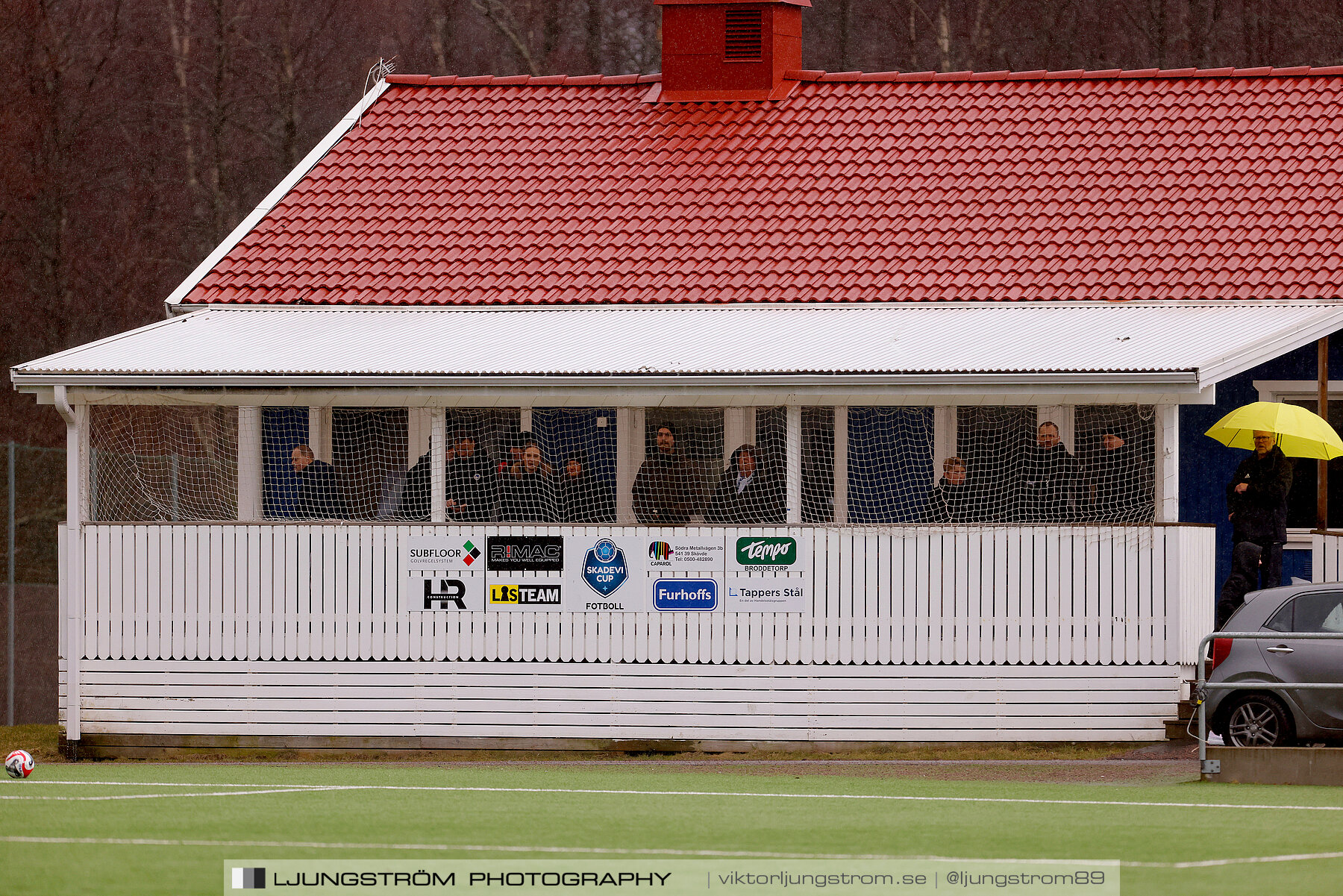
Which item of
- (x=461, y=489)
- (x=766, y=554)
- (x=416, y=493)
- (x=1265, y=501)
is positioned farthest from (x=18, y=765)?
(x=1265, y=501)

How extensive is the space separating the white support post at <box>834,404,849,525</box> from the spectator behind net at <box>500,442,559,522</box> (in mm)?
2324

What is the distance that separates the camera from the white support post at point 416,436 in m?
17.7

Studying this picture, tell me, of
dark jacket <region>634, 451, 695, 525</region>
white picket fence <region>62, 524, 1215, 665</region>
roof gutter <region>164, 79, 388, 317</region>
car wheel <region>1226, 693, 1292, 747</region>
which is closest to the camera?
car wheel <region>1226, 693, 1292, 747</region>

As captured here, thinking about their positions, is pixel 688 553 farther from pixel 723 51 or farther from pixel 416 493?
pixel 723 51

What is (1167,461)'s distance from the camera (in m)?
15.7

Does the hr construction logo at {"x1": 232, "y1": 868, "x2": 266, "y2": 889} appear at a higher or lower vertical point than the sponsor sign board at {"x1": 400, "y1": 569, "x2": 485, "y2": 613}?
lower

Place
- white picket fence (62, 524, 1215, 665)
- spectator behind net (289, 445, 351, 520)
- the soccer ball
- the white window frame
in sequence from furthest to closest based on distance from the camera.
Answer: the white window frame < spectator behind net (289, 445, 351, 520) < white picket fence (62, 524, 1215, 665) < the soccer ball

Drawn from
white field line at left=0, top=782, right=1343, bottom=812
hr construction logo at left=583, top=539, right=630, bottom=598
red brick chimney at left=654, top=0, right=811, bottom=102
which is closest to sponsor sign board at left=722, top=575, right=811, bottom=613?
hr construction logo at left=583, top=539, right=630, bottom=598

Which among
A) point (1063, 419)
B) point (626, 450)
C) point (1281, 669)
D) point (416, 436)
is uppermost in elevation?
point (1063, 419)

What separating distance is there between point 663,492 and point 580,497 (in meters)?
0.66

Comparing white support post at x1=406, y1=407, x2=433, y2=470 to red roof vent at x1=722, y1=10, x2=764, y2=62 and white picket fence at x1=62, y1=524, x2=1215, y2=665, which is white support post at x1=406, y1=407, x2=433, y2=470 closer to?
white picket fence at x1=62, y1=524, x2=1215, y2=665

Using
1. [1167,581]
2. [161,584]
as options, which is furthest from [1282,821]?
[161,584]

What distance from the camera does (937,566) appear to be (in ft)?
A: 52.6

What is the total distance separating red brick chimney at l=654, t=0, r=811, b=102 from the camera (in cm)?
2127
